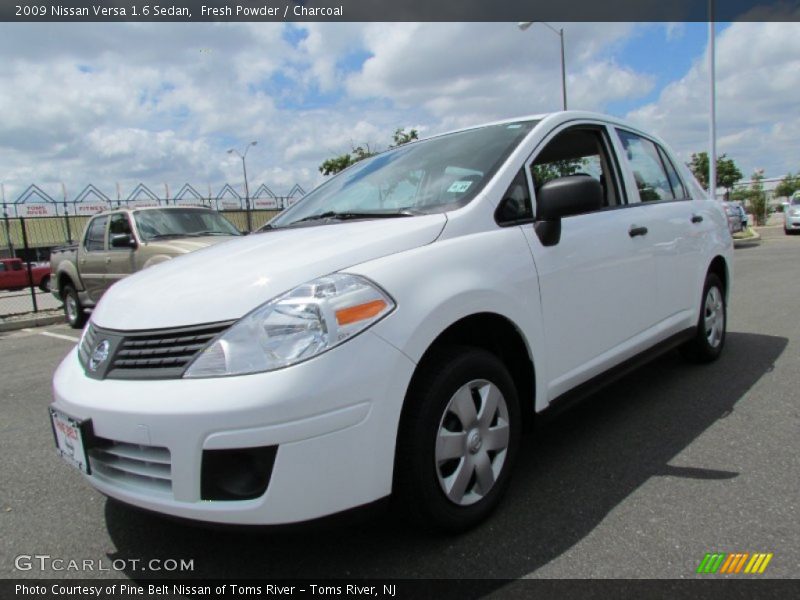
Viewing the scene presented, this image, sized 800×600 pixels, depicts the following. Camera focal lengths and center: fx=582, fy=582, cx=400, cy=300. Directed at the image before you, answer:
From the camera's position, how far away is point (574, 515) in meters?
2.38

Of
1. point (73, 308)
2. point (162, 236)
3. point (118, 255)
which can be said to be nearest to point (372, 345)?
point (162, 236)

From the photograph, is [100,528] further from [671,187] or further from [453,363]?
[671,187]

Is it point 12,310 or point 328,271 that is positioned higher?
point 328,271

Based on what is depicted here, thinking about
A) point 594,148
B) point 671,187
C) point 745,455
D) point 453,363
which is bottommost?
point 745,455

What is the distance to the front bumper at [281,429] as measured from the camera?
69.0 inches

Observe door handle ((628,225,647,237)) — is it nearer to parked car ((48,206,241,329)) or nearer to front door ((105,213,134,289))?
parked car ((48,206,241,329))

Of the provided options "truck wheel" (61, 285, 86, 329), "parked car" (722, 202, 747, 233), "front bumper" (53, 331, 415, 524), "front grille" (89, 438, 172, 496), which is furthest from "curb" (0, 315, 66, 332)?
"parked car" (722, 202, 747, 233)

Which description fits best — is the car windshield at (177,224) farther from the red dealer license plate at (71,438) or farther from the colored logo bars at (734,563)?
the colored logo bars at (734,563)

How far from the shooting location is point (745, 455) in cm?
285

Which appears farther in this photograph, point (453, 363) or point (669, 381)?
point (669, 381)

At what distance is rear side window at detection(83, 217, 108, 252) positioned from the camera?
8.71 m


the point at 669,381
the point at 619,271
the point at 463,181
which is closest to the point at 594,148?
the point at 619,271

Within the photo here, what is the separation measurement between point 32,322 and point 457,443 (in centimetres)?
1041

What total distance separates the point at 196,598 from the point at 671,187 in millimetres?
3727
